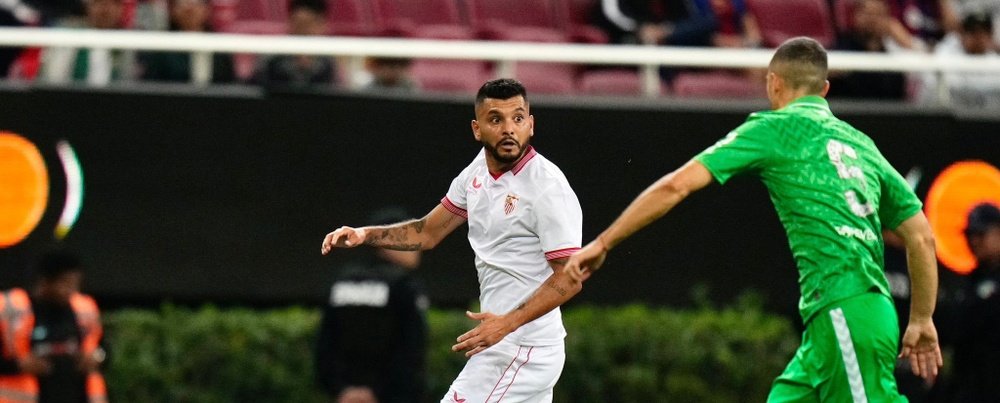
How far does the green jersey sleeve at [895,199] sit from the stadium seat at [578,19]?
729cm

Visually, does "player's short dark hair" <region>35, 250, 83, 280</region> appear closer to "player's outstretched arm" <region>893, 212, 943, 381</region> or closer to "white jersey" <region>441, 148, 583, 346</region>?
"white jersey" <region>441, 148, 583, 346</region>

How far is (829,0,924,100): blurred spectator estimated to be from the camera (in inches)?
546

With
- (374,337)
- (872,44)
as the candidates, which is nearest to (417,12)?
(872,44)

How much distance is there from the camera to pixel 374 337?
37.0 feet

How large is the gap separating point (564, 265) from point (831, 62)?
21.5 ft

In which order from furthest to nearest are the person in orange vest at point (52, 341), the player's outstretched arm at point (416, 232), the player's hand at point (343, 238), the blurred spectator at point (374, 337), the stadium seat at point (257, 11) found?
the stadium seat at point (257, 11) < the person in orange vest at point (52, 341) < the blurred spectator at point (374, 337) < the player's outstretched arm at point (416, 232) < the player's hand at point (343, 238)

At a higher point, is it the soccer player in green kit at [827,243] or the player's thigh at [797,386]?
the soccer player in green kit at [827,243]

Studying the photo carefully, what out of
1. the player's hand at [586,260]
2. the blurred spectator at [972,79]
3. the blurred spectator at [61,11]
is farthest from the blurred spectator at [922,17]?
the player's hand at [586,260]

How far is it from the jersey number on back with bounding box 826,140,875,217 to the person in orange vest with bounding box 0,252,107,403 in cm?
643

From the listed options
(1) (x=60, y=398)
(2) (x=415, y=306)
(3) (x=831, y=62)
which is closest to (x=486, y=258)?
(2) (x=415, y=306)

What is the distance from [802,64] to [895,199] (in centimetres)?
70

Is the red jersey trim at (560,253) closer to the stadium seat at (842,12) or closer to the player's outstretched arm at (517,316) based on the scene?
the player's outstretched arm at (517,316)

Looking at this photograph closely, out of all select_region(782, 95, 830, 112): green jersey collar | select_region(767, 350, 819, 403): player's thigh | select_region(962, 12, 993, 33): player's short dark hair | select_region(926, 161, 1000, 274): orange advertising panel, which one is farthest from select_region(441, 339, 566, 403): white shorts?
select_region(962, 12, 993, 33): player's short dark hair

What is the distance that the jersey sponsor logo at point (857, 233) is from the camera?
7277 mm
